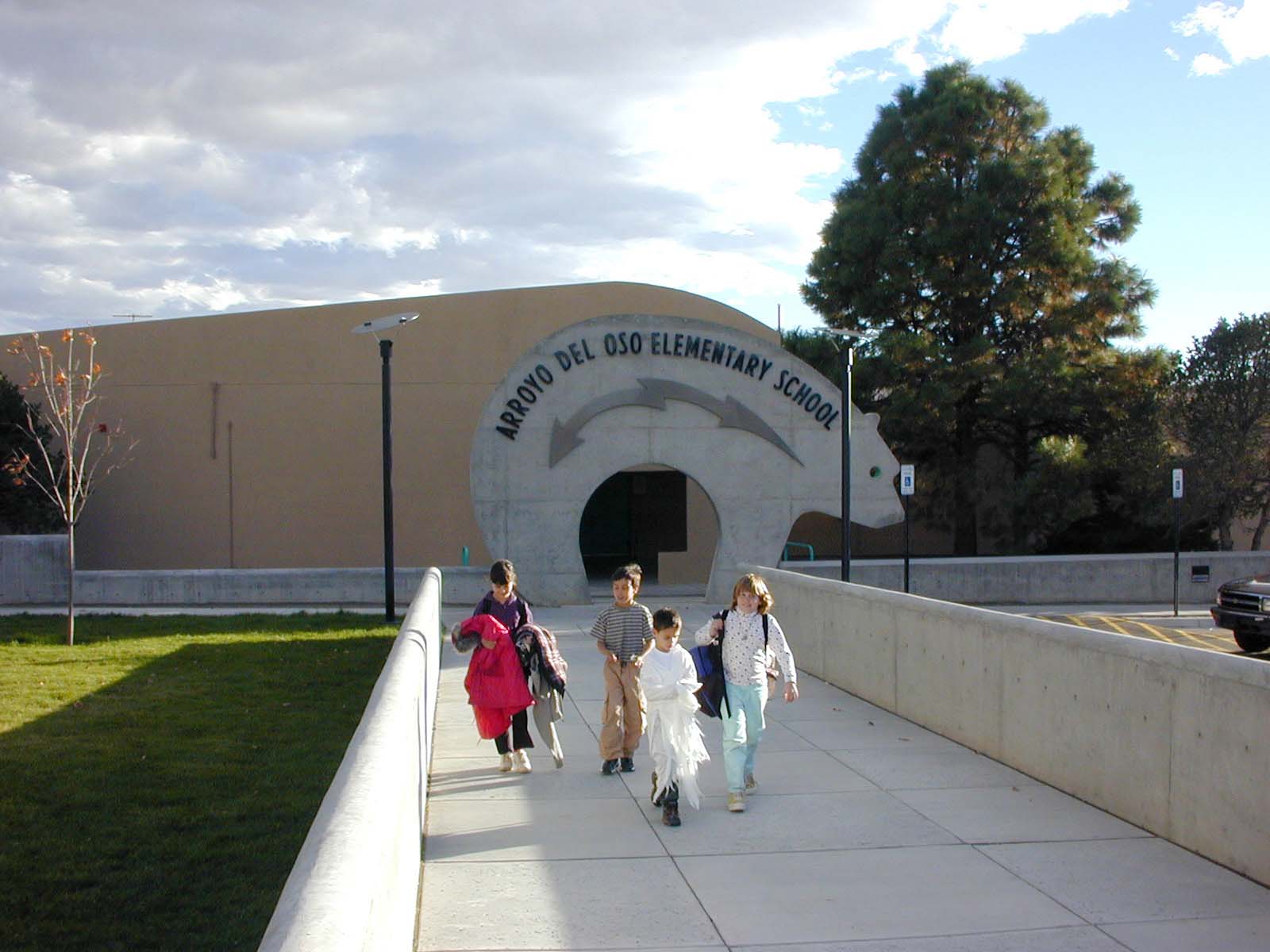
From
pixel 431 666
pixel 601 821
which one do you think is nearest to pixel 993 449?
pixel 431 666

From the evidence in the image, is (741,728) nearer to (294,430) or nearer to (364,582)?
(364,582)

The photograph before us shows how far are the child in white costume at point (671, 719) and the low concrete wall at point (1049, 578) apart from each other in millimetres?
15395

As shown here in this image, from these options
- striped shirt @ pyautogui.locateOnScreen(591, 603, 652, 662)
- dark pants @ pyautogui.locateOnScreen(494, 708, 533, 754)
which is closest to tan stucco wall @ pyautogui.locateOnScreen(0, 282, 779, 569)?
dark pants @ pyautogui.locateOnScreen(494, 708, 533, 754)

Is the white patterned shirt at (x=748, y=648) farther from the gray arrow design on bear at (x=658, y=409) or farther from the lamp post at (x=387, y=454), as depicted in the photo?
the gray arrow design on bear at (x=658, y=409)

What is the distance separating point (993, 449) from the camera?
33.7 metres

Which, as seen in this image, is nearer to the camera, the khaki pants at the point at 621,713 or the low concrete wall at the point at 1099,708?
the low concrete wall at the point at 1099,708

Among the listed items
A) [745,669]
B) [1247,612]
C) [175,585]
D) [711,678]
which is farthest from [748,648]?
[175,585]

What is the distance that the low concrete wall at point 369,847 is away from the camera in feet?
9.41

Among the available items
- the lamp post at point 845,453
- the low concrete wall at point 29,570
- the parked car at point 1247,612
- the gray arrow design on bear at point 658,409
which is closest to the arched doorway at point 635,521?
the gray arrow design on bear at point 658,409

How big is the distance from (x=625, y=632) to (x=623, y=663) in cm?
22

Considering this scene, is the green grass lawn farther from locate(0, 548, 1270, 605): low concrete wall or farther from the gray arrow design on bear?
the gray arrow design on bear

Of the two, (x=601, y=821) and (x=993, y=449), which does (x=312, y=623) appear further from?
(x=993, y=449)

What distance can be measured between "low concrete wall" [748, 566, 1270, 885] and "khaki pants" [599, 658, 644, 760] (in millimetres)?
2763

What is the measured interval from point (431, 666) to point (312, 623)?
28.5 feet
